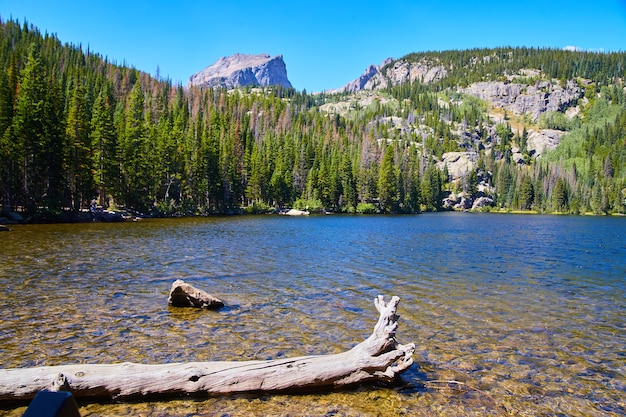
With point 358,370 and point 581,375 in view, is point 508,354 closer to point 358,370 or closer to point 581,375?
point 581,375

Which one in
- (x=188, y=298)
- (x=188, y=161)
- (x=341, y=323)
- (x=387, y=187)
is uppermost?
(x=188, y=161)

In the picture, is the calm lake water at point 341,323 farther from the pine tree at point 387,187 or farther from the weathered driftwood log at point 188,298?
the pine tree at point 387,187

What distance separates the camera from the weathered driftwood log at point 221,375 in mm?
6996

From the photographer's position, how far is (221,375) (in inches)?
301

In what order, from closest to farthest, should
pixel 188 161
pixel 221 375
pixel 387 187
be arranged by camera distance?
pixel 221 375 → pixel 188 161 → pixel 387 187

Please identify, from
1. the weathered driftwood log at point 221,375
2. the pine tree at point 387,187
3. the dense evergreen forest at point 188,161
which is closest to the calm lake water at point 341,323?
the weathered driftwood log at point 221,375

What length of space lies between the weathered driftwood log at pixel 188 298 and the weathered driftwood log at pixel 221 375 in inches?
235

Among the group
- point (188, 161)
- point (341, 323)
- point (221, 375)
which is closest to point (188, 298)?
point (341, 323)

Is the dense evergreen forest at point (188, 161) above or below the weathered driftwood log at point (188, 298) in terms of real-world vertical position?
above

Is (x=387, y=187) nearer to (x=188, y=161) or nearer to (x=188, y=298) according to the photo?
(x=188, y=161)

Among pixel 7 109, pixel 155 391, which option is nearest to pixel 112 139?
pixel 7 109

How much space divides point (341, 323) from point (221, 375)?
569 cm

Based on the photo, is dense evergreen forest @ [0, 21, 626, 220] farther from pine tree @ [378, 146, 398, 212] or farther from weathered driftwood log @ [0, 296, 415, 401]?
weathered driftwood log @ [0, 296, 415, 401]

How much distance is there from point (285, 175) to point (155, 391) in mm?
105862
